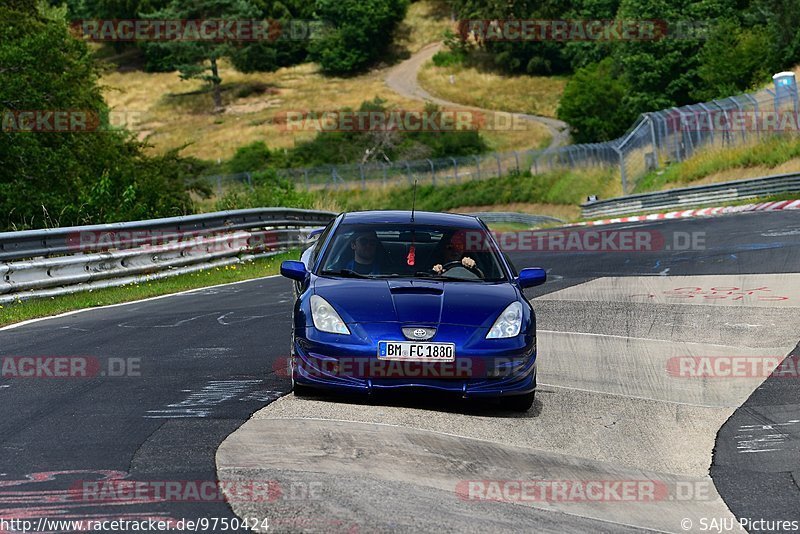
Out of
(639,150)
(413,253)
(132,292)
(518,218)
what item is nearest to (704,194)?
(639,150)

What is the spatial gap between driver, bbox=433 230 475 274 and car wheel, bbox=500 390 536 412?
1279mm

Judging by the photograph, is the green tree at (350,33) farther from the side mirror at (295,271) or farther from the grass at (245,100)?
the side mirror at (295,271)

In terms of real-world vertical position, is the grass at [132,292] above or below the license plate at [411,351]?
below

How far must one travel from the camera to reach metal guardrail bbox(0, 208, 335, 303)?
16.2 m

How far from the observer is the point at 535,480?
6.91m

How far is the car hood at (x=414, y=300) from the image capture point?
8539 millimetres

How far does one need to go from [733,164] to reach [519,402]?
3722 centimetres

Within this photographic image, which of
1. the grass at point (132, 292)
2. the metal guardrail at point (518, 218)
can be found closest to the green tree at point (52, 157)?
the grass at point (132, 292)

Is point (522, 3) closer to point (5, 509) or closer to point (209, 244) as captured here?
point (209, 244)

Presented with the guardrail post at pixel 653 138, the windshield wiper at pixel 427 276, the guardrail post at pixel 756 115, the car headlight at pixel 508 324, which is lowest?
the guardrail post at pixel 653 138

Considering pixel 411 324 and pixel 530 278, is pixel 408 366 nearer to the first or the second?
pixel 411 324

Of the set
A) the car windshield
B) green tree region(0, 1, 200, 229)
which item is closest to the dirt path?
green tree region(0, 1, 200, 229)

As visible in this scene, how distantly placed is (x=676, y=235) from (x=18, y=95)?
15.8 meters

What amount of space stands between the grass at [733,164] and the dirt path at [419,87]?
38.8m
